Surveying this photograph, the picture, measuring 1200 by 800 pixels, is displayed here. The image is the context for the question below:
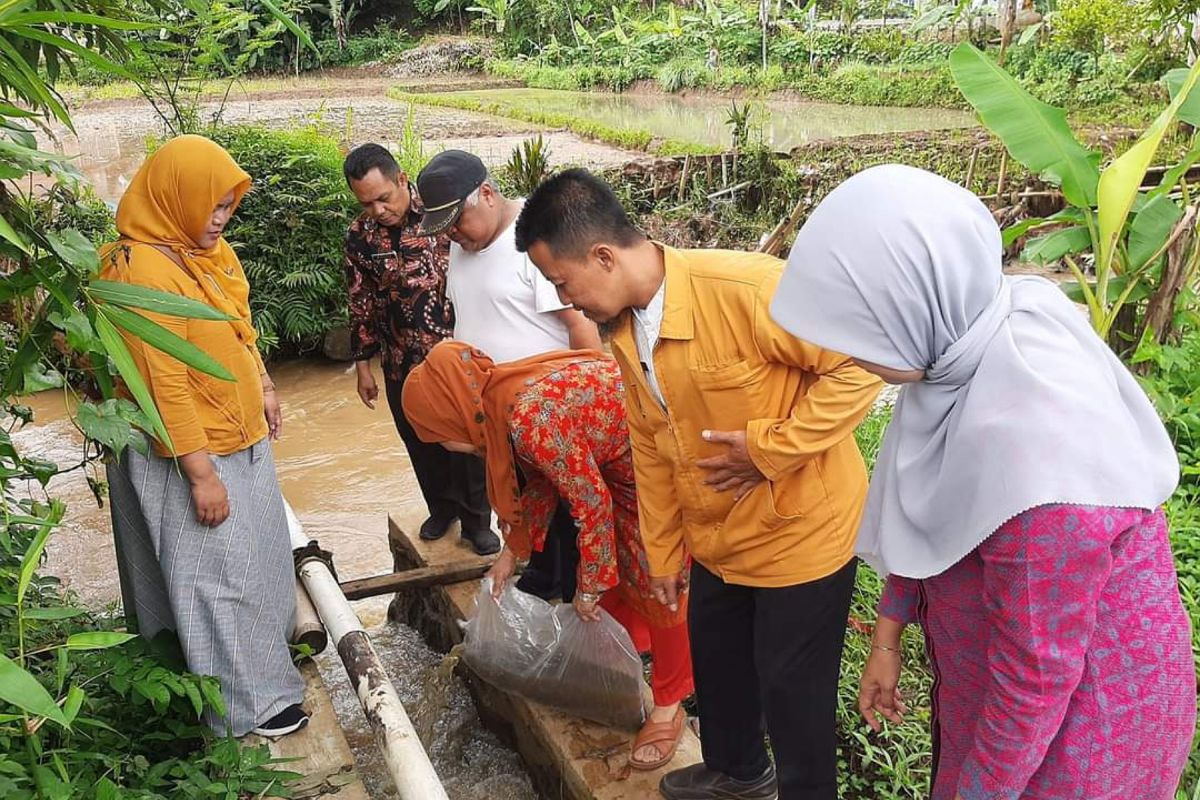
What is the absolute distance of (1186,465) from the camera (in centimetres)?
328

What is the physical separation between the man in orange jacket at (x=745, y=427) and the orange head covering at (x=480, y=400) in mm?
401

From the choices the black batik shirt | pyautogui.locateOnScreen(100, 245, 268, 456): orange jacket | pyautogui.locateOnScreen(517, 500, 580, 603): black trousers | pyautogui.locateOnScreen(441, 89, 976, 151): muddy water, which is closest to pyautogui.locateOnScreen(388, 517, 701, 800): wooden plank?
pyautogui.locateOnScreen(517, 500, 580, 603): black trousers

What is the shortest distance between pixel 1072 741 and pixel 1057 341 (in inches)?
20.1

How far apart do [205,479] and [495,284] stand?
0.97 m

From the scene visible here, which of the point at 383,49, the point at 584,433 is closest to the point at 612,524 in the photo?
the point at 584,433

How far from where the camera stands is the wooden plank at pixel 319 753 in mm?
2160

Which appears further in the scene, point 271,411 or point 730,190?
point 730,190

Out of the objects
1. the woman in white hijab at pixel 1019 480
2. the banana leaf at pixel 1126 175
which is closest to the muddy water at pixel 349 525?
the woman in white hijab at pixel 1019 480

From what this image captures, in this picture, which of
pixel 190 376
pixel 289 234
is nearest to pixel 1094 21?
pixel 289 234

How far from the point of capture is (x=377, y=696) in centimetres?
211

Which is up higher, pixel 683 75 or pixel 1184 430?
pixel 1184 430

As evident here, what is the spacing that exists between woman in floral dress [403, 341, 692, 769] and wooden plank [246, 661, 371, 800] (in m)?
0.53

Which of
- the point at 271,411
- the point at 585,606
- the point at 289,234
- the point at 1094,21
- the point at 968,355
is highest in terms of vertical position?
the point at 968,355

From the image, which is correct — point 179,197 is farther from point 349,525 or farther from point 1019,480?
point 349,525
